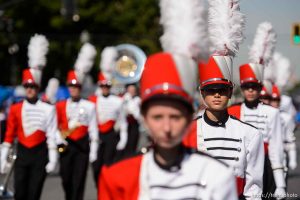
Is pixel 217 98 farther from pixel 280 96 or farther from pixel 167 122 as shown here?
pixel 280 96

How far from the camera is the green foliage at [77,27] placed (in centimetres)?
4991

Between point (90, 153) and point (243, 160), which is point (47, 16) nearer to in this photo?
point (90, 153)

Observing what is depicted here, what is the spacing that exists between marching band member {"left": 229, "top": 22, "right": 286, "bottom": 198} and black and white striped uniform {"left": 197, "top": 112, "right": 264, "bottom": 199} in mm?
1840

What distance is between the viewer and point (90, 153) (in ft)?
40.8

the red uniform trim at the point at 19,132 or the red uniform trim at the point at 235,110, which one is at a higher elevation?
the red uniform trim at the point at 235,110

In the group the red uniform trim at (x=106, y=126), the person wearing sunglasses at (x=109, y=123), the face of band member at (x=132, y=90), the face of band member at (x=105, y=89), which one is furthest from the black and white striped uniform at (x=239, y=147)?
the face of band member at (x=132, y=90)

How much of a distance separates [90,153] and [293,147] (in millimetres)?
3259

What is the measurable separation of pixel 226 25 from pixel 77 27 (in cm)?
4823

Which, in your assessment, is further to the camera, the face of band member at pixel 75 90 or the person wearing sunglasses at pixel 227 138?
the face of band member at pixel 75 90

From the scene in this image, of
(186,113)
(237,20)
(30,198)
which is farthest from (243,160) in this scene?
(30,198)

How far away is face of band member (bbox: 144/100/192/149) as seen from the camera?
3.45 meters

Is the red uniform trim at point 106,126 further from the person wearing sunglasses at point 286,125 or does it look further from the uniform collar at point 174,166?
the uniform collar at point 174,166

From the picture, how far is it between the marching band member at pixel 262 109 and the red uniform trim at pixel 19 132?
2.88 metres

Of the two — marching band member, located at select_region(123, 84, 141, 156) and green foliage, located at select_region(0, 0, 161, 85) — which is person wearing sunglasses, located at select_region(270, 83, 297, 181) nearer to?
marching band member, located at select_region(123, 84, 141, 156)
